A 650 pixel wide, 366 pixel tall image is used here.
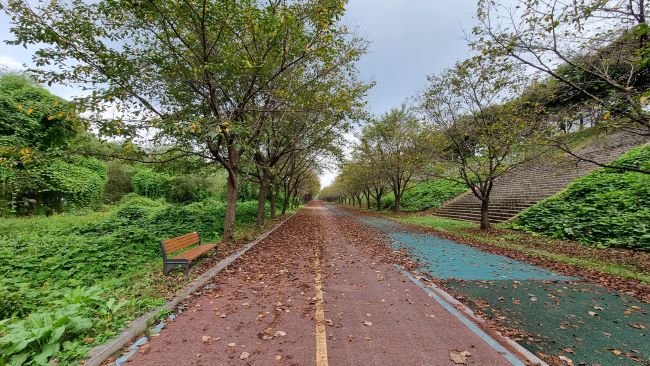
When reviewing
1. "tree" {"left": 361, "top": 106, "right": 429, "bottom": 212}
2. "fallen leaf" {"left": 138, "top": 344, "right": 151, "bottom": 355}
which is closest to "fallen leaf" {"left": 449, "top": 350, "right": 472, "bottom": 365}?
"fallen leaf" {"left": 138, "top": 344, "right": 151, "bottom": 355}

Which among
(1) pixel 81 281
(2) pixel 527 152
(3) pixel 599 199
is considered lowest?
(1) pixel 81 281

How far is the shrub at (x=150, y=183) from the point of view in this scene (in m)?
31.2

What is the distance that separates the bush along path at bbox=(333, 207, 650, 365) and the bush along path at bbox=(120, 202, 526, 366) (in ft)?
2.07

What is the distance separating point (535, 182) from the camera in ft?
56.7

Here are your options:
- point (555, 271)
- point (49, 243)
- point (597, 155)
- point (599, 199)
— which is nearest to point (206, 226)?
point (49, 243)

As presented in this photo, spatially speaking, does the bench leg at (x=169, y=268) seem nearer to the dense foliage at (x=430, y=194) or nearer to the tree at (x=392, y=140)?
the tree at (x=392, y=140)

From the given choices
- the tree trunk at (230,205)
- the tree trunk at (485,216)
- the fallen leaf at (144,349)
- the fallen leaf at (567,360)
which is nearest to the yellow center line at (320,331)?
the fallen leaf at (144,349)

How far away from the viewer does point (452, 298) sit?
4.82m

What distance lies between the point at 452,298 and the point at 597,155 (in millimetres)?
19227

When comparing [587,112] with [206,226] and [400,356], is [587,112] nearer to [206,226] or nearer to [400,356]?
[400,356]

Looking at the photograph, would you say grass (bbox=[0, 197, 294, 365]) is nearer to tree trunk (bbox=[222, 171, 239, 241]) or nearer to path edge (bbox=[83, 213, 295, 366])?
path edge (bbox=[83, 213, 295, 366])

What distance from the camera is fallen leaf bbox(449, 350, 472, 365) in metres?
2.99

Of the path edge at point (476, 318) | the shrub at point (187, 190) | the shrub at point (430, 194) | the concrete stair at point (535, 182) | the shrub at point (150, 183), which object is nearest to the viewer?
the path edge at point (476, 318)

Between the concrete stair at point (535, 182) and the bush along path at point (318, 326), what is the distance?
10176mm
